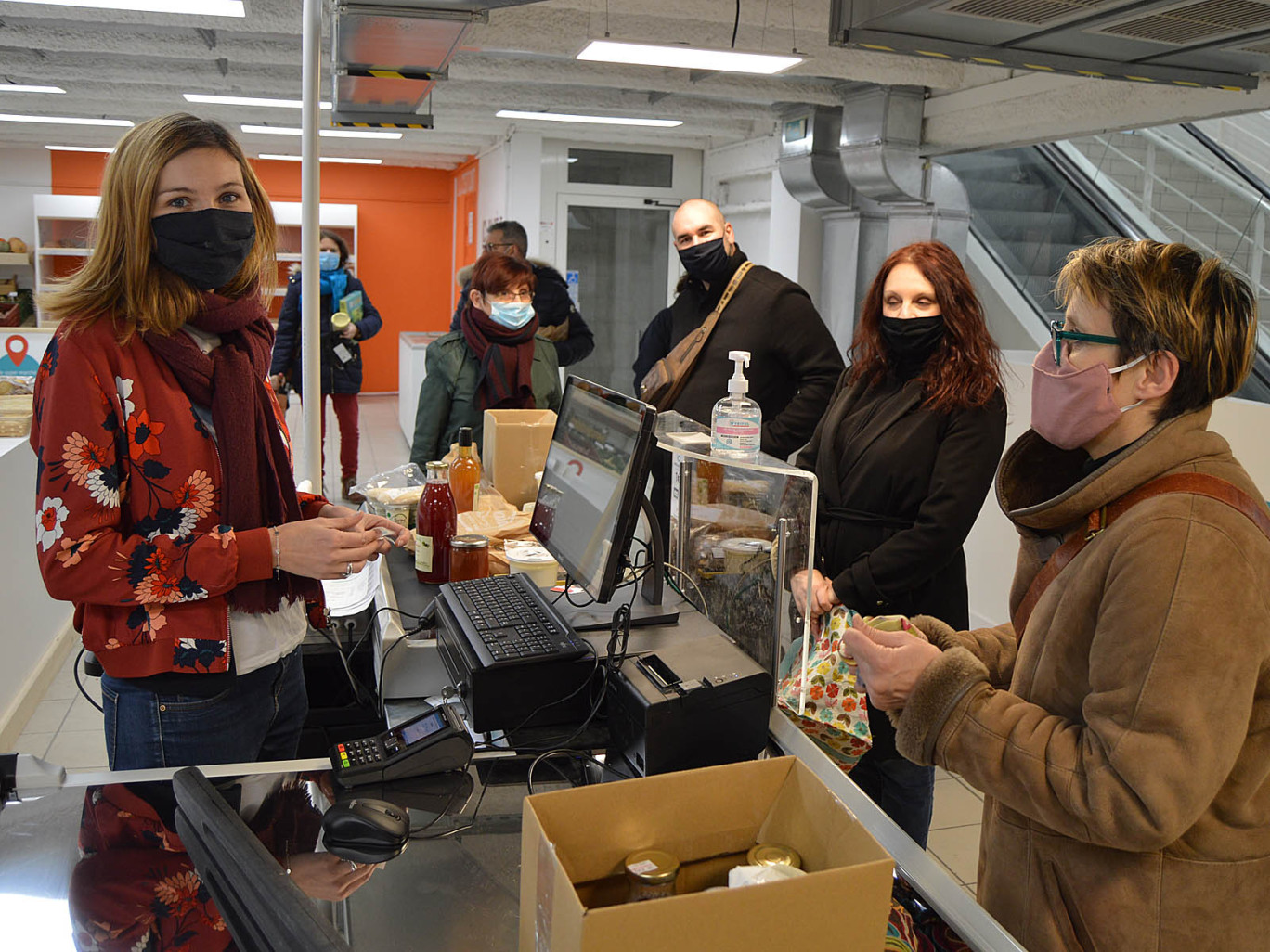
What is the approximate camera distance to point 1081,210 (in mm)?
5832

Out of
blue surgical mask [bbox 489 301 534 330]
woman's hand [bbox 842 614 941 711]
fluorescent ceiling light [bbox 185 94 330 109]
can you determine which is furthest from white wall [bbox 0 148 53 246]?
woman's hand [bbox 842 614 941 711]

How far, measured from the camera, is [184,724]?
63.6 inches

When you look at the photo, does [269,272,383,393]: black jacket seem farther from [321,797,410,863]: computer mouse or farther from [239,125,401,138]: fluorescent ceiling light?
[321,797,410,863]: computer mouse

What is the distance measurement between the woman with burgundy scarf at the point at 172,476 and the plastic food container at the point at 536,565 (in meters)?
0.53

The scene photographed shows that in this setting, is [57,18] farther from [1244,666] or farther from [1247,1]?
[1244,666]

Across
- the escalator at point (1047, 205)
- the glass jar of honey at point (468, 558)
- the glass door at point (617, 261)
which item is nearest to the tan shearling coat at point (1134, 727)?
the glass jar of honey at point (468, 558)

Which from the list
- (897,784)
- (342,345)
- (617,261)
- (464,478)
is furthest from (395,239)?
(897,784)

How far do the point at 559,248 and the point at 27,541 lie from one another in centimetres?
618

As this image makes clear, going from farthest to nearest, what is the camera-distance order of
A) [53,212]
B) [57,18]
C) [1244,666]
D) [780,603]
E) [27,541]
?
[53,212] → [57,18] → [27,541] → [780,603] → [1244,666]

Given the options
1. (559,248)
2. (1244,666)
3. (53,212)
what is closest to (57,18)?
(559,248)

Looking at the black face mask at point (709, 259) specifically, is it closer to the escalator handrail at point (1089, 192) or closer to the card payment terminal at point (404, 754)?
the card payment terminal at point (404, 754)

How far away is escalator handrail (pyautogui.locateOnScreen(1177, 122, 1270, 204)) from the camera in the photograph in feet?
16.0

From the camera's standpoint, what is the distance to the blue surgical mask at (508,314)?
→ 3758mm

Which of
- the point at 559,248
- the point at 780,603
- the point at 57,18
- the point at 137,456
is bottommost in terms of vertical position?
the point at 780,603
